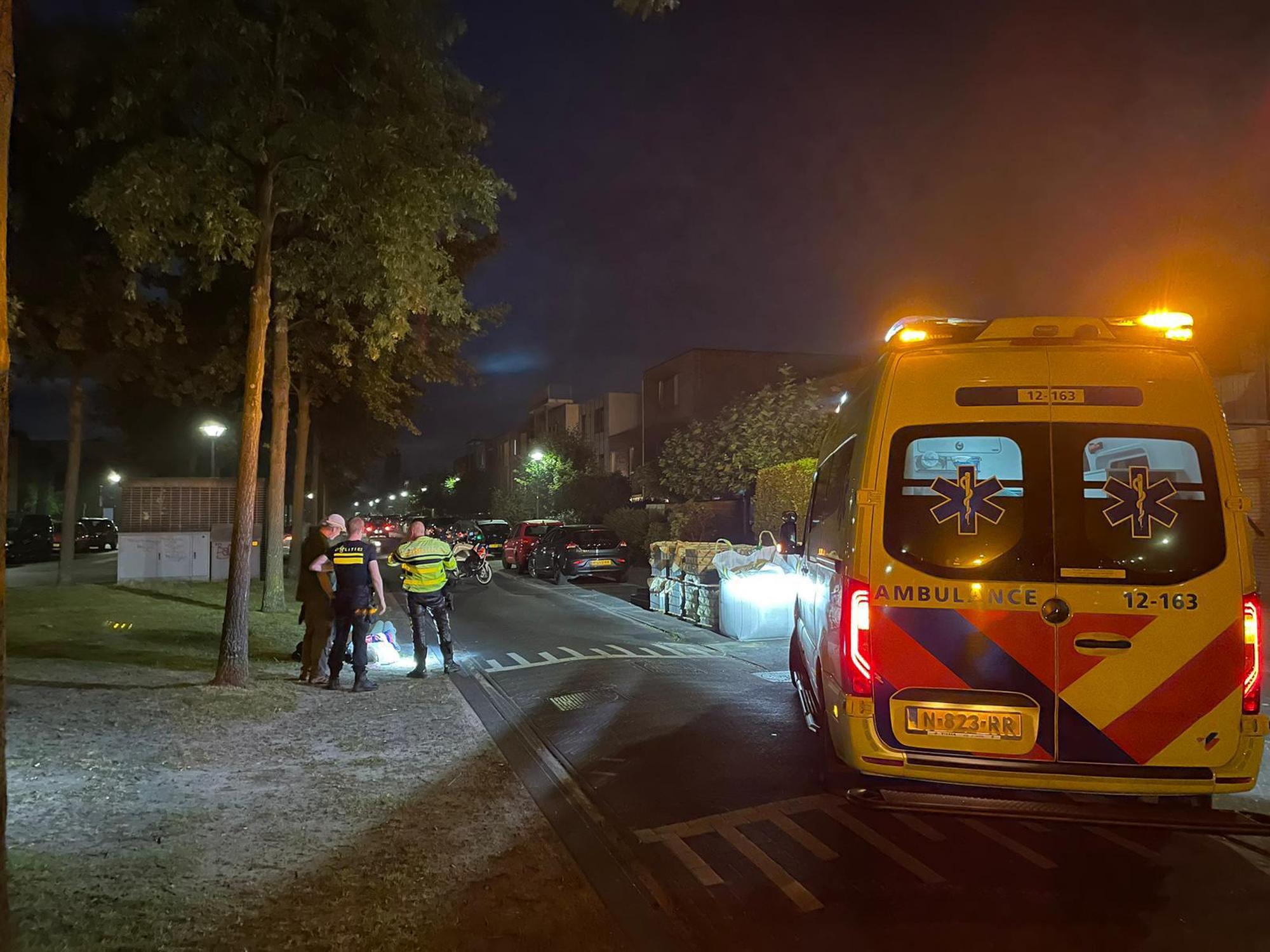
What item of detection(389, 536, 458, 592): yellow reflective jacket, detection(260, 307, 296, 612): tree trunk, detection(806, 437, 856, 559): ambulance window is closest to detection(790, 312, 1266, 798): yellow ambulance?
detection(806, 437, 856, 559): ambulance window

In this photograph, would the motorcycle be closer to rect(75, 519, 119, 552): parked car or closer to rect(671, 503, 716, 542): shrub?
rect(671, 503, 716, 542): shrub

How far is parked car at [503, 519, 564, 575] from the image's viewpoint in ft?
91.2

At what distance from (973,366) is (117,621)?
45.5ft

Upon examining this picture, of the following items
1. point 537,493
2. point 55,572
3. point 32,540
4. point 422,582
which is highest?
point 537,493

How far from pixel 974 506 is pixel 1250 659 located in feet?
4.51

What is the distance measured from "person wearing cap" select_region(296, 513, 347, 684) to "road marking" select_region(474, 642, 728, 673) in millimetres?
2134

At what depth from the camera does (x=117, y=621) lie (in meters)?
14.5

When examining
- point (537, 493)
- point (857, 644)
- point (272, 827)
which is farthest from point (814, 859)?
point (537, 493)

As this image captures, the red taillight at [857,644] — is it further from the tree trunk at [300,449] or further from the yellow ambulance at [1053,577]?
the tree trunk at [300,449]

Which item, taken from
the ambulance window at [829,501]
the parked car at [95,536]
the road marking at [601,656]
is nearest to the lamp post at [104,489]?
the parked car at [95,536]

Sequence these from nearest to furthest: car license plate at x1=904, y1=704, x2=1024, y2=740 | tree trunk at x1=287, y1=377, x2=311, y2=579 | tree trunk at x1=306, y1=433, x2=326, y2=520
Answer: car license plate at x1=904, y1=704, x2=1024, y2=740, tree trunk at x1=287, y1=377, x2=311, y2=579, tree trunk at x1=306, y1=433, x2=326, y2=520

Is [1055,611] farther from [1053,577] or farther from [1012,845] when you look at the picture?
[1012,845]

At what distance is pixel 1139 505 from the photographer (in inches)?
177

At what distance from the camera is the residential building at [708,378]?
1742 inches
